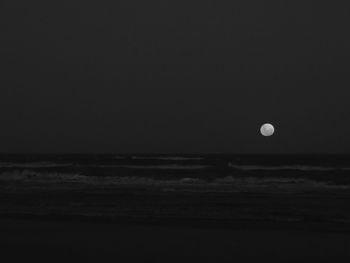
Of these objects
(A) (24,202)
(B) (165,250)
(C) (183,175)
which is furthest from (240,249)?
(C) (183,175)

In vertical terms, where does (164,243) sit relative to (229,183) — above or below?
below

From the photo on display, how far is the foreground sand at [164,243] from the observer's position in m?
6.20

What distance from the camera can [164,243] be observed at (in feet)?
23.7

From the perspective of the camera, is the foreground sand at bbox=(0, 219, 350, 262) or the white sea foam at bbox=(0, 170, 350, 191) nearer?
the foreground sand at bbox=(0, 219, 350, 262)

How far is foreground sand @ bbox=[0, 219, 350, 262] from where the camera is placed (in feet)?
20.4

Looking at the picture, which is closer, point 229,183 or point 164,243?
point 164,243

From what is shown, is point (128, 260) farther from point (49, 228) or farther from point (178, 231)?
point (49, 228)

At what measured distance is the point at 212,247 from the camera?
688cm

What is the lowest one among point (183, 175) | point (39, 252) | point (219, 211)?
point (39, 252)

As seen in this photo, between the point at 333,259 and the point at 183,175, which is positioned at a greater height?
the point at 183,175

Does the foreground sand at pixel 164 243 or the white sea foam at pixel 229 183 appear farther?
the white sea foam at pixel 229 183

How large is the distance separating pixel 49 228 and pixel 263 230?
4534 millimetres

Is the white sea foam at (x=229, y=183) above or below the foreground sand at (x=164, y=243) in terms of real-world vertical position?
above

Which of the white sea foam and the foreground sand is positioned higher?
the white sea foam
